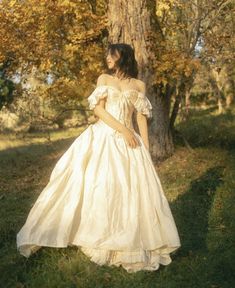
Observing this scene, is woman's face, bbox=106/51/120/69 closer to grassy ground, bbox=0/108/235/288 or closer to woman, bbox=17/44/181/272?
woman, bbox=17/44/181/272

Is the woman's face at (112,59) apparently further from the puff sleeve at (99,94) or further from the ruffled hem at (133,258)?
the ruffled hem at (133,258)

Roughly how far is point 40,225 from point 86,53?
23.6ft

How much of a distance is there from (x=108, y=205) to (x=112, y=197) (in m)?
0.10

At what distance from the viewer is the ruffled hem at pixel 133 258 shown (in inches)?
206

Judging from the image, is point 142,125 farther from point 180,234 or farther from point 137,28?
point 137,28

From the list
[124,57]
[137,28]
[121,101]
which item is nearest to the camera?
[124,57]

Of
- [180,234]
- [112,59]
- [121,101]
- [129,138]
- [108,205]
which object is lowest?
[180,234]

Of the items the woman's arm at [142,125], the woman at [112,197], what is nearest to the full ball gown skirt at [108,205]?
the woman at [112,197]

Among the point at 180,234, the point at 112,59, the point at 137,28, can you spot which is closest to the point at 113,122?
the point at 112,59

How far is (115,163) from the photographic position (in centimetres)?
548

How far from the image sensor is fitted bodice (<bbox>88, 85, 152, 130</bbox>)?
5559mm

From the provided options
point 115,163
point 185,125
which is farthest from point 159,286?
point 185,125

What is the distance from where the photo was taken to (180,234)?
6785 mm

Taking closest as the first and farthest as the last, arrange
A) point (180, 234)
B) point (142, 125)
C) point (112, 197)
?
point (112, 197)
point (142, 125)
point (180, 234)
